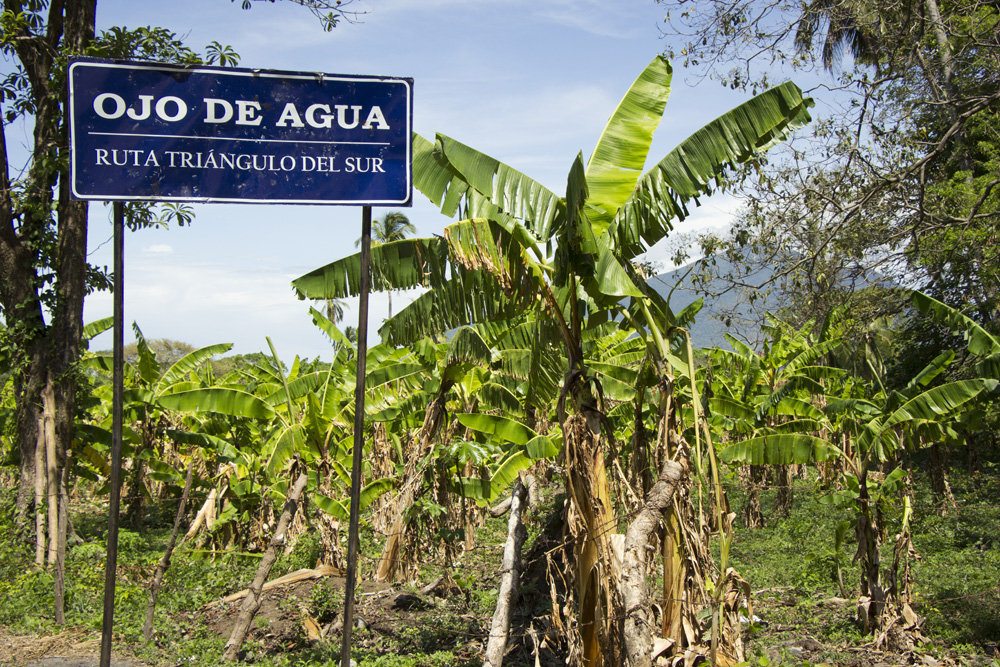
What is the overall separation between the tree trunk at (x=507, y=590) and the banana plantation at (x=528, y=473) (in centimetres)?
3

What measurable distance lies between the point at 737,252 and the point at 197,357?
931cm

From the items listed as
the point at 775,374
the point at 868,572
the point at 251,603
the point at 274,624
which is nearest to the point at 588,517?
the point at 251,603

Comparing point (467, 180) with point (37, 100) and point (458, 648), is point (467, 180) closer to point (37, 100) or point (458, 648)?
point (458, 648)

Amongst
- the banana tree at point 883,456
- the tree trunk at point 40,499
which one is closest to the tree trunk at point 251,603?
the tree trunk at point 40,499

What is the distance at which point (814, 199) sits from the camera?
10422 mm

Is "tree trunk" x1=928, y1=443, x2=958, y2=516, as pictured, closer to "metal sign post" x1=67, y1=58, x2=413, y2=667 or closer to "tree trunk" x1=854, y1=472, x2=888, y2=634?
"tree trunk" x1=854, y1=472, x2=888, y2=634

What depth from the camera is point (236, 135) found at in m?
3.97

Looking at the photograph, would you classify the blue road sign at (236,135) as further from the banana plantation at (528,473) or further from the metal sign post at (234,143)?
the banana plantation at (528,473)

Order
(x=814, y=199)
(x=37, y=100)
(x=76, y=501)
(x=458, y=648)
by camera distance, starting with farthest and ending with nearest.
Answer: (x=76, y=501) < (x=37, y=100) < (x=814, y=199) < (x=458, y=648)

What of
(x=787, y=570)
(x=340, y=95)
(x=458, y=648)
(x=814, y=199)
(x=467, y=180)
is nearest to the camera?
(x=340, y=95)

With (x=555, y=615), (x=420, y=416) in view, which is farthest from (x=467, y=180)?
(x=420, y=416)

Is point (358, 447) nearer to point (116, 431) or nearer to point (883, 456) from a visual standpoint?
point (116, 431)

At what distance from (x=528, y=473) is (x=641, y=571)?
2975mm

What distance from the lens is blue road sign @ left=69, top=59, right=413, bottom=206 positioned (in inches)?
153
